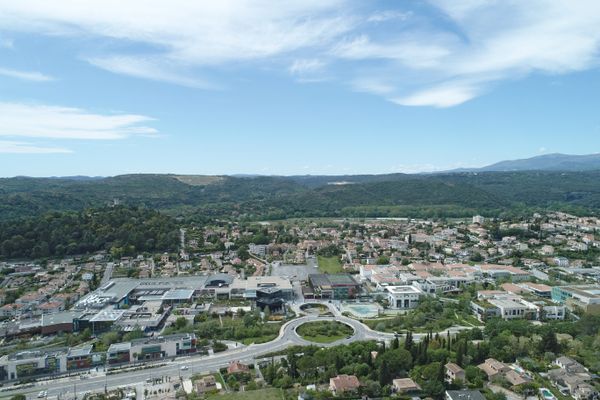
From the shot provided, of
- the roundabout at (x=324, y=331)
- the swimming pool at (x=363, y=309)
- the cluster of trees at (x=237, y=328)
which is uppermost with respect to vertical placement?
the cluster of trees at (x=237, y=328)

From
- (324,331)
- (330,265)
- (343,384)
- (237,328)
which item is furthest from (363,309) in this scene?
(330,265)

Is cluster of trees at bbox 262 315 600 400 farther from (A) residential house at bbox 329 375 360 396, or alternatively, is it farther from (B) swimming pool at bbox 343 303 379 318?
(B) swimming pool at bbox 343 303 379 318

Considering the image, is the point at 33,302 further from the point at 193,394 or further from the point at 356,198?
the point at 356,198

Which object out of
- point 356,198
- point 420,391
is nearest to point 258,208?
point 356,198

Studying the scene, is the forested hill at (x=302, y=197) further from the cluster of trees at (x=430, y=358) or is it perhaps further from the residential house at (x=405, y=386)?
the residential house at (x=405, y=386)

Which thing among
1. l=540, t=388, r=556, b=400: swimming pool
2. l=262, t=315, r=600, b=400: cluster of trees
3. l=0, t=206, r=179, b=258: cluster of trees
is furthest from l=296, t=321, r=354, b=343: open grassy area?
l=0, t=206, r=179, b=258: cluster of trees

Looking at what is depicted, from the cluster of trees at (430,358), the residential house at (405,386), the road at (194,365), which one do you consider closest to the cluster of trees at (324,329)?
the road at (194,365)

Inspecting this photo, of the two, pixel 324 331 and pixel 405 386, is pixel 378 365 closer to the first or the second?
pixel 405 386
